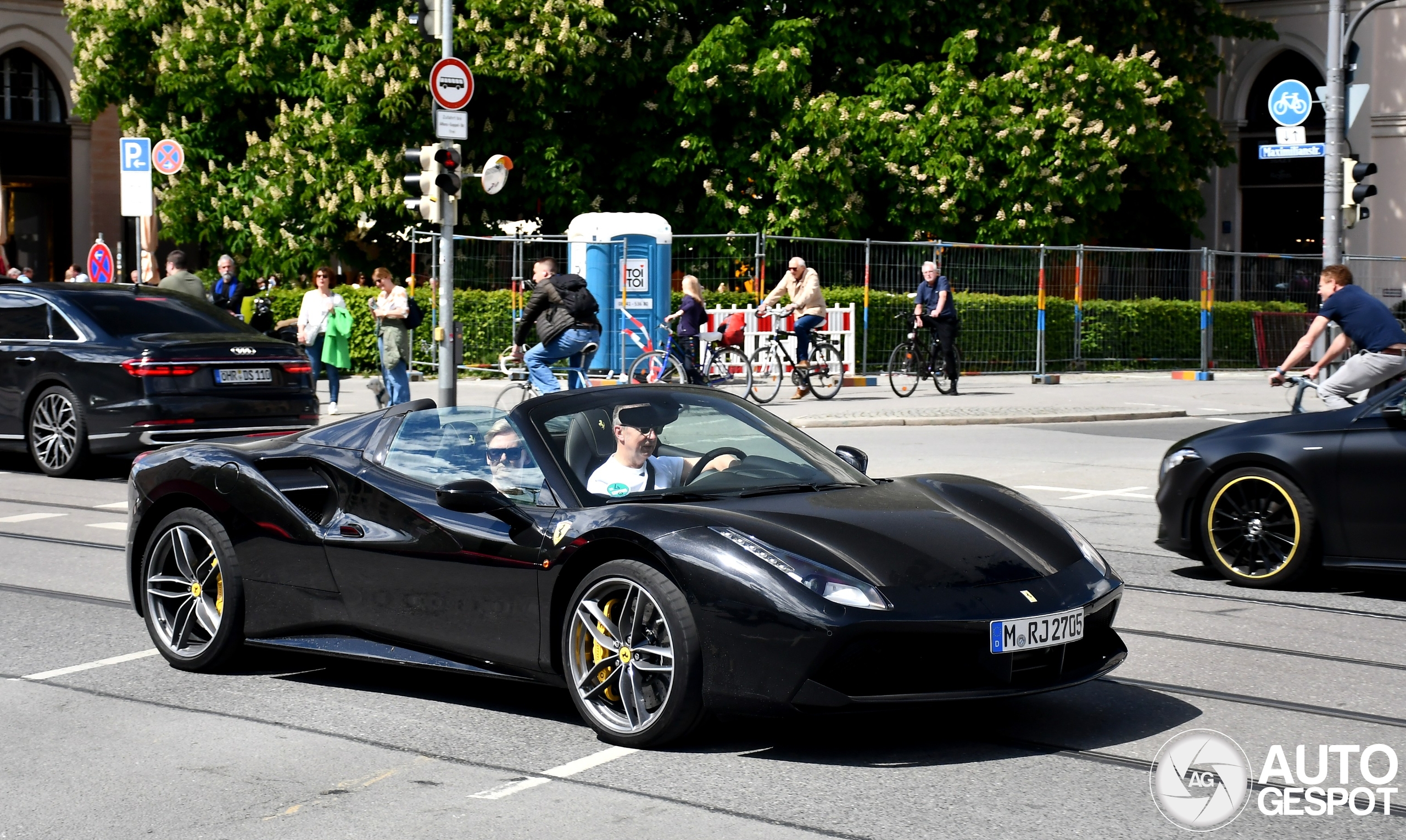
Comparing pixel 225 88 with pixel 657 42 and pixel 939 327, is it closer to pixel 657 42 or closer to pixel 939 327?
pixel 657 42

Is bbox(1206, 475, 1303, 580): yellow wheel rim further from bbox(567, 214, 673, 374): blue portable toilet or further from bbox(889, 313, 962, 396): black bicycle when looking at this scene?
bbox(567, 214, 673, 374): blue portable toilet

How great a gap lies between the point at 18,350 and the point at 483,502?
32.3 feet

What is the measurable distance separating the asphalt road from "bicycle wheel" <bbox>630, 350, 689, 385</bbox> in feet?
44.0

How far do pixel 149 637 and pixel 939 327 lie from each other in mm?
17199

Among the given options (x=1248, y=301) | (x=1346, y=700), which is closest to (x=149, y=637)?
(x=1346, y=700)

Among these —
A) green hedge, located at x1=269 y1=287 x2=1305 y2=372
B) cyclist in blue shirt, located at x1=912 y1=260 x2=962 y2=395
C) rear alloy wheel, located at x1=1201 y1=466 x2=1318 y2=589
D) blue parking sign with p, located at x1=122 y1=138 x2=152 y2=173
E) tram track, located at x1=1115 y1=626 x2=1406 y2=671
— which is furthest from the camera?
green hedge, located at x1=269 y1=287 x2=1305 y2=372

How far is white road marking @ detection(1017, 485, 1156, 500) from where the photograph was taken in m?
13.1

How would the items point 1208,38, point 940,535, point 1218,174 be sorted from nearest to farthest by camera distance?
point 940,535
point 1208,38
point 1218,174

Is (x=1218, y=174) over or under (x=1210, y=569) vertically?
over

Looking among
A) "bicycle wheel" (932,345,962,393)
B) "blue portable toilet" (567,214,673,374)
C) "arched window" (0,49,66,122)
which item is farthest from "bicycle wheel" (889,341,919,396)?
"arched window" (0,49,66,122)

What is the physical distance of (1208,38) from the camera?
3847 cm

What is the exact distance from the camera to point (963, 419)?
19.9 metres

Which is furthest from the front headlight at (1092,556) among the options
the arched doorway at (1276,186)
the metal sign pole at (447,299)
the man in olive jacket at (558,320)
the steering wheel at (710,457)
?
the arched doorway at (1276,186)

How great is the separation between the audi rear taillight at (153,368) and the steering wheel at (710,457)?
28.4 ft
